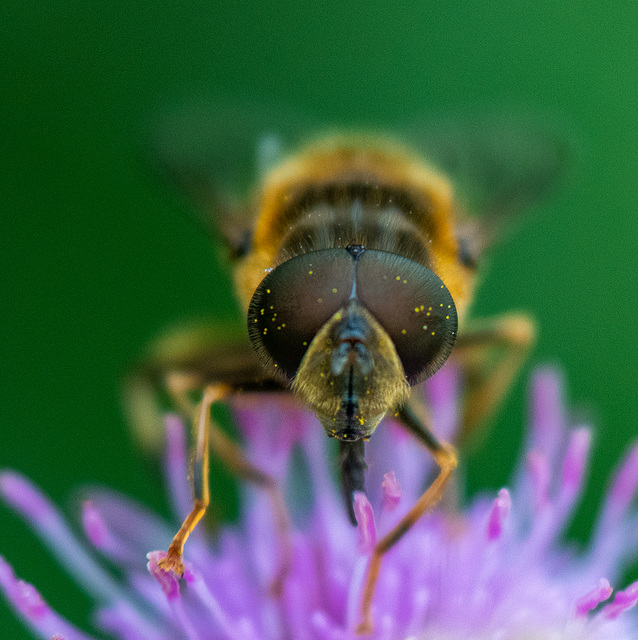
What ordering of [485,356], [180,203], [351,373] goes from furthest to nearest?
[180,203] < [485,356] < [351,373]

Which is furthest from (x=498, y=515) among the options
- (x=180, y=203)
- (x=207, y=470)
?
(x=180, y=203)

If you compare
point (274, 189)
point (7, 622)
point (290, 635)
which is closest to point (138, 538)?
point (7, 622)

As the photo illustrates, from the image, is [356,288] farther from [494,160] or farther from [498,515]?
[494,160]

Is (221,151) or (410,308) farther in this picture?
(221,151)

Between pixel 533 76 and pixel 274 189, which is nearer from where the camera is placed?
pixel 274 189

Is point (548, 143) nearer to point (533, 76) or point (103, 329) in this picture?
point (533, 76)

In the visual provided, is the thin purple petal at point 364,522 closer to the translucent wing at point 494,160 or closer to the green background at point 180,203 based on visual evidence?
the translucent wing at point 494,160

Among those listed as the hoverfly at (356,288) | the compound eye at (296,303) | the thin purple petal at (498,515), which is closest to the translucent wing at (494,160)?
the hoverfly at (356,288)

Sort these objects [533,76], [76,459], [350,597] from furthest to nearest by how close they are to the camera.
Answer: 1. [533,76]
2. [76,459]
3. [350,597]
